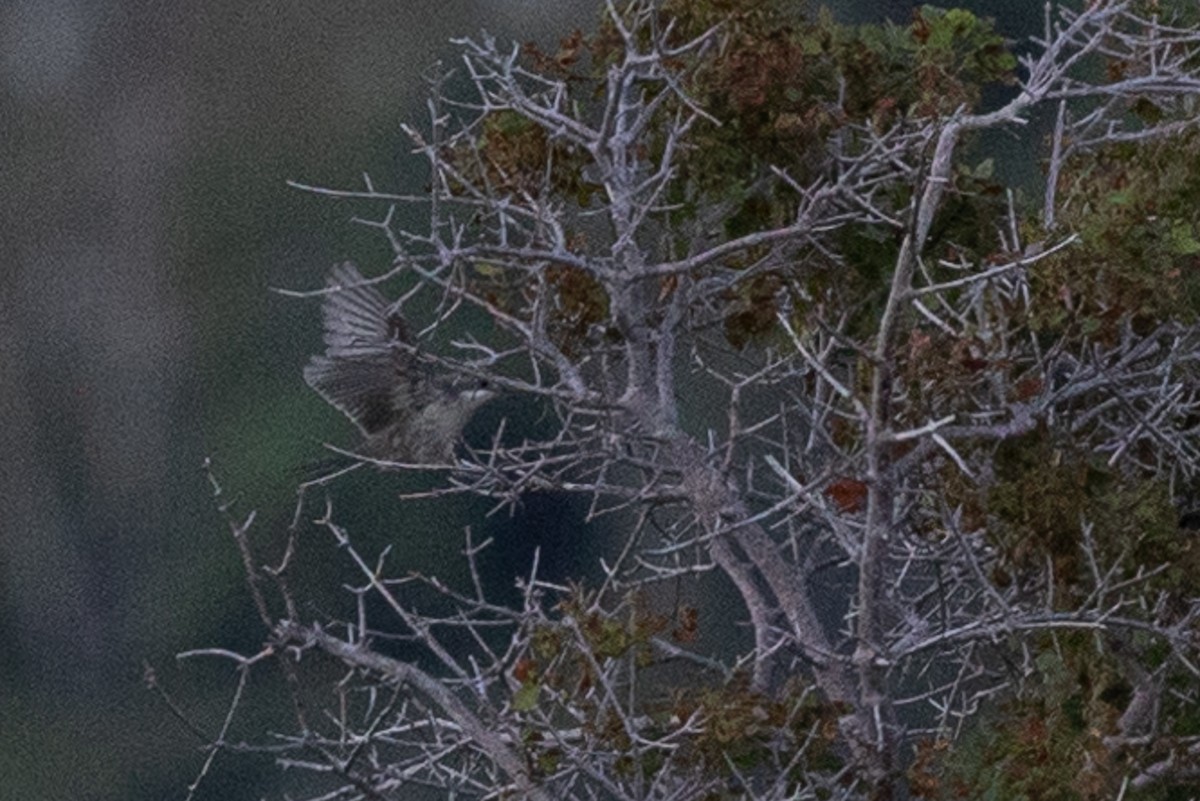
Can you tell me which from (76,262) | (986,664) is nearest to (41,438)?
(76,262)

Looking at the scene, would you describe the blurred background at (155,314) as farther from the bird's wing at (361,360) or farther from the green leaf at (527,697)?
the green leaf at (527,697)

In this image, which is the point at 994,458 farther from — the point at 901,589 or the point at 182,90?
the point at 182,90

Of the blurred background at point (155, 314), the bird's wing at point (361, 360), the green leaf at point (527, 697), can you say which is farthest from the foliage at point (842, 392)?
the blurred background at point (155, 314)

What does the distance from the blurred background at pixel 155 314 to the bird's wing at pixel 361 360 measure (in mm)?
6370

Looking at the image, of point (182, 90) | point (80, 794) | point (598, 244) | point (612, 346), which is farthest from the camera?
point (182, 90)

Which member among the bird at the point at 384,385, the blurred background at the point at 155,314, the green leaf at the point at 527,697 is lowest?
the blurred background at the point at 155,314

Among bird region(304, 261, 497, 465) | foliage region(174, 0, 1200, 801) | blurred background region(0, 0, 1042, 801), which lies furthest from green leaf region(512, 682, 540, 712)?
blurred background region(0, 0, 1042, 801)

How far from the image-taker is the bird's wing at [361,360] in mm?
3857

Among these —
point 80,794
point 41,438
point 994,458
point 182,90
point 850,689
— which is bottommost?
point 80,794

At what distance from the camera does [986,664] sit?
4566 millimetres

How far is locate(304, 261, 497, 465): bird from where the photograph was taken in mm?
3873

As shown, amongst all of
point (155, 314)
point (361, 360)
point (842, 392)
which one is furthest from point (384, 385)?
point (155, 314)

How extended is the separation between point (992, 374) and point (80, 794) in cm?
889

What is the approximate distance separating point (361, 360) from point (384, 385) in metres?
0.05
